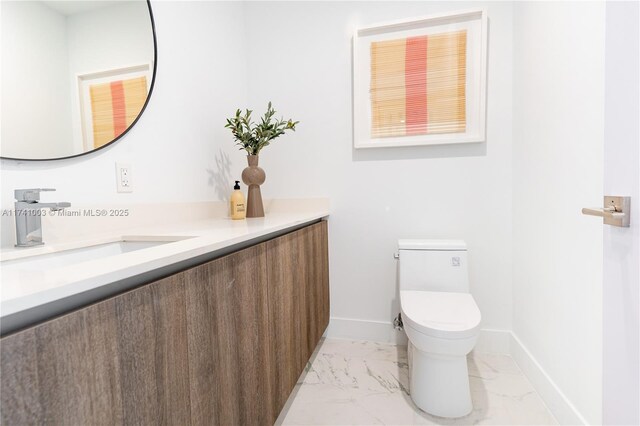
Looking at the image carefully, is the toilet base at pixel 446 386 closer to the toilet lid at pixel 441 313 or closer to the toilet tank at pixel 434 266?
the toilet lid at pixel 441 313

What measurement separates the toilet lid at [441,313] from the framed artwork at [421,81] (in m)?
0.88

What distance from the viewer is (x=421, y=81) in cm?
184

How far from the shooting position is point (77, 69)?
1079 mm

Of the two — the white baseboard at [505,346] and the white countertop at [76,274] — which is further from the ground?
the white countertop at [76,274]

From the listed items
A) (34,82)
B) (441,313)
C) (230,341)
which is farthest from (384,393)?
(34,82)

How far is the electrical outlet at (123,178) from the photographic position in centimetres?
120

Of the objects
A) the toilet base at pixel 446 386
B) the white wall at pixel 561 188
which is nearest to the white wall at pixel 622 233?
the white wall at pixel 561 188

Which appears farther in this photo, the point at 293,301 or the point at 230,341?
the point at 293,301

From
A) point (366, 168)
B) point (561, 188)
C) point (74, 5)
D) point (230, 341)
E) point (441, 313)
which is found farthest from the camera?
point (366, 168)

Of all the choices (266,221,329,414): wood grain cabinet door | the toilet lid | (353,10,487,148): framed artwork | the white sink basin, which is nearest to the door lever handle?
the toilet lid

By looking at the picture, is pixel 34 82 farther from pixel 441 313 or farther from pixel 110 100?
pixel 441 313

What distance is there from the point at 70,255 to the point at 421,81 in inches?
73.5

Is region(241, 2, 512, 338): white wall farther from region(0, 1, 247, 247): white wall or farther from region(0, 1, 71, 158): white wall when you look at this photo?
region(0, 1, 71, 158): white wall

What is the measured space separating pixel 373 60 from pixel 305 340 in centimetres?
165
